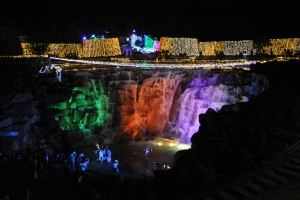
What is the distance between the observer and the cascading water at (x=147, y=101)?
2614cm

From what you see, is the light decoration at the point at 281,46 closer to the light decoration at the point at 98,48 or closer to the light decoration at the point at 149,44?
the light decoration at the point at 149,44

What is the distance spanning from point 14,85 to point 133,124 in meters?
9.93

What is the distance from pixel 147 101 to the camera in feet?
94.4

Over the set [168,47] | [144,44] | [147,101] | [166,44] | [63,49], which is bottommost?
[147,101]

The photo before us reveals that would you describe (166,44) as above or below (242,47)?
above

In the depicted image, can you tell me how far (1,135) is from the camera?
2158 cm

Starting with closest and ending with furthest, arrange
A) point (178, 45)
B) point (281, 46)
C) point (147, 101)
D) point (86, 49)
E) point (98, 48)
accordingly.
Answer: point (147, 101) < point (281, 46) < point (98, 48) < point (86, 49) < point (178, 45)

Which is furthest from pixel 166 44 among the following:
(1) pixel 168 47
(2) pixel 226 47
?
(2) pixel 226 47

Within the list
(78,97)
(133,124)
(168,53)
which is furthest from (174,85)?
(168,53)

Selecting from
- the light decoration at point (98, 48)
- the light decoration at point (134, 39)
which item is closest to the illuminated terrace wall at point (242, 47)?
the light decoration at point (134, 39)

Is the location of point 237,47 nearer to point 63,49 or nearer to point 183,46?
point 183,46

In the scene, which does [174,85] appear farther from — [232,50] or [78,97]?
[232,50]

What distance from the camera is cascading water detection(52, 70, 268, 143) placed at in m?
26.1

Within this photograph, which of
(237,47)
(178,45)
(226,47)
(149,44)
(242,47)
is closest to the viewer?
(242,47)
